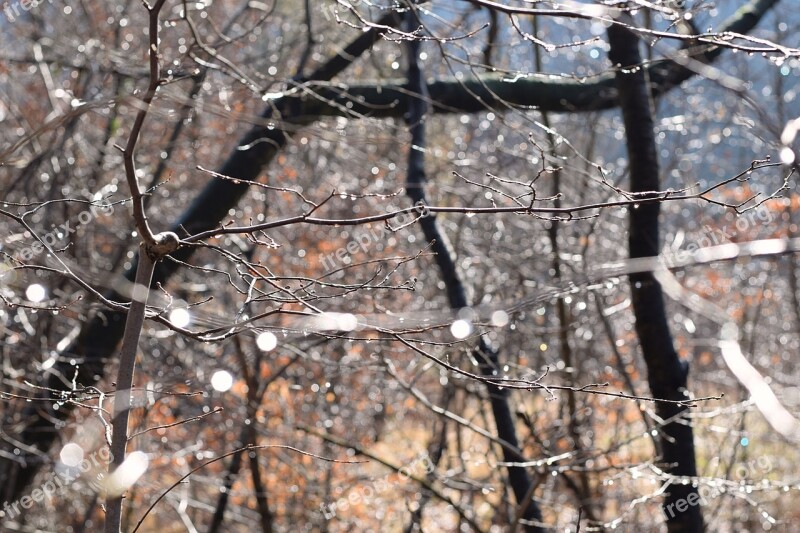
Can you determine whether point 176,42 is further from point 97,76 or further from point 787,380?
point 787,380

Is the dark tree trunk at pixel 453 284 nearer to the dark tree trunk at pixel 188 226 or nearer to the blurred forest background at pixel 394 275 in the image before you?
the blurred forest background at pixel 394 275

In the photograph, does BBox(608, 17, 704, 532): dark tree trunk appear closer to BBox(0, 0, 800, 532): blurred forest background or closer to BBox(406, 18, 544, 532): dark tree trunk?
BBox(0, 0, 800, 532): blurred forest background

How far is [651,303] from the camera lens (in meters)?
4.60

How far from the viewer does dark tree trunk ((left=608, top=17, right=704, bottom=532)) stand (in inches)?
173

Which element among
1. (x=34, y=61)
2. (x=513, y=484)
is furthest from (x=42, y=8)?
(x=513, y=484)

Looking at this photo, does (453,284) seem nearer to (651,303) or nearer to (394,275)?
(651,303)

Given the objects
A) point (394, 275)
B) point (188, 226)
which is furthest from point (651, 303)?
point (188, 226)

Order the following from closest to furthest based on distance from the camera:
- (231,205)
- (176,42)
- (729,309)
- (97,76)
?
1. (231,205)
2. (97,76)
3. (176,42)
4. (729,309)

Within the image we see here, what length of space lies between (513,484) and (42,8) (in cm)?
663

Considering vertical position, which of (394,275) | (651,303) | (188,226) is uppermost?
(394,275)

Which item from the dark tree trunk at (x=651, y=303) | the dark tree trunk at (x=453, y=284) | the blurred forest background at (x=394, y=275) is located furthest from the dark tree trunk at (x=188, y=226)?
the dark tree trunk at (x=651, y=303)

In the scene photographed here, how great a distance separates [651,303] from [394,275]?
2620 millimetres

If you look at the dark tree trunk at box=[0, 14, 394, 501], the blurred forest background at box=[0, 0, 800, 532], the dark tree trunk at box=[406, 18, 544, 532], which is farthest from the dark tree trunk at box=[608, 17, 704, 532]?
the dark tree trunk at box=[0, 14, 394, 501]

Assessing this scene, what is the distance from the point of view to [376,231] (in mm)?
7289
